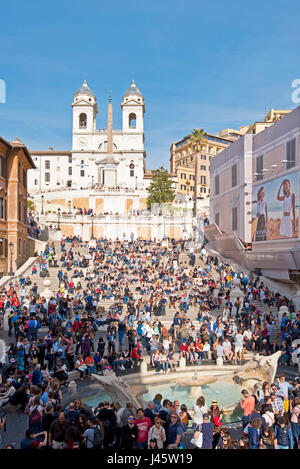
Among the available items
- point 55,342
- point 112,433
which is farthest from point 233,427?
point 55,342

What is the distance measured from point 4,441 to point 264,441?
6.21 metres

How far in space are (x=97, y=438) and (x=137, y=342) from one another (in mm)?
8551

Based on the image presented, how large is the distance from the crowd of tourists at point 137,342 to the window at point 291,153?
333 inches

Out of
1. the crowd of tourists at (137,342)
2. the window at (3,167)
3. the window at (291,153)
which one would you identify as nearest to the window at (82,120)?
the crowd of tourists at (137,342)

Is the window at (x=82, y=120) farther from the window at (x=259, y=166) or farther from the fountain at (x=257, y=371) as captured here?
the fountain at (x=257, y=371)

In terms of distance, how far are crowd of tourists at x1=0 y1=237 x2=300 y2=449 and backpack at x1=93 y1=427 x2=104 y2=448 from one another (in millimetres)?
20

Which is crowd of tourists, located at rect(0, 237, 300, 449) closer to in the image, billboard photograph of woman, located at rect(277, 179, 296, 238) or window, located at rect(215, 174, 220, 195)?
billboard photograph of woman, located at rect(277, 179, 296, 238)

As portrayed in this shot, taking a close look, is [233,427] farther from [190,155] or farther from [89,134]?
[190,155]

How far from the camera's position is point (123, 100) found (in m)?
94.2

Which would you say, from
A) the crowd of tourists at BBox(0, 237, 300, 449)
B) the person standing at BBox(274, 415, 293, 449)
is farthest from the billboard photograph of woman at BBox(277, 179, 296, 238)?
the person standing at BBox(274, 415, 293, 449)

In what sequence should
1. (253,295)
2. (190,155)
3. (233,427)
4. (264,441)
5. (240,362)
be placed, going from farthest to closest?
1. (190,155)
2. (253,295)
3. (240,362)
4. (233,427)
5. (264,441)

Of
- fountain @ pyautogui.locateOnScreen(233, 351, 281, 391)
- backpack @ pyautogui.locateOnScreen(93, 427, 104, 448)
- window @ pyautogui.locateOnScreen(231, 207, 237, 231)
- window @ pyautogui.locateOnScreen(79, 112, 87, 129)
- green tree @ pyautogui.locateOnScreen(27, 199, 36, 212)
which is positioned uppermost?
window @ pyautogui.locateOnScreen(79, 112, 87, 129)

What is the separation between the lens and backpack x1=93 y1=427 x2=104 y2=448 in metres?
8.80

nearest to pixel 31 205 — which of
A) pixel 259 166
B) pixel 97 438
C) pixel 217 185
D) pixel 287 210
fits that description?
pixel 217 185
